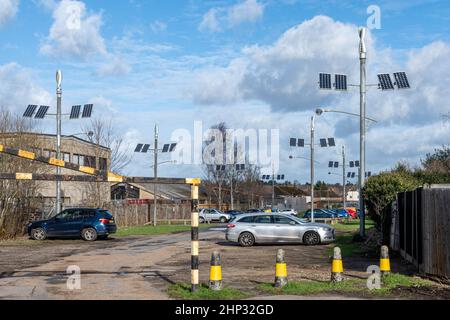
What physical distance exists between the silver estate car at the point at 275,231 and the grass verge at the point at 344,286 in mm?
11245

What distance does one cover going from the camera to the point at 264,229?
988 inches

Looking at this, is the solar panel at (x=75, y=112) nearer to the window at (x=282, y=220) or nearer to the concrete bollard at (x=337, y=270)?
the window at (x=282, y=220)

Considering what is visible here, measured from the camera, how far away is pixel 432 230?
13430 mm

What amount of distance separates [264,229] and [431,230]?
12021 mm

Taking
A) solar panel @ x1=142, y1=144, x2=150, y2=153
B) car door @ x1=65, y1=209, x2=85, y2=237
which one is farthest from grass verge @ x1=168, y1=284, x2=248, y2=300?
solar panel @ x1=142, y1=144, x2=150, y2=153

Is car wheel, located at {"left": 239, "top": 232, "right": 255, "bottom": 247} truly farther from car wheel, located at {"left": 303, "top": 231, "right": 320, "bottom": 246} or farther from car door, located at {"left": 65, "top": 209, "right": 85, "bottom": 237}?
car door, located at {"left": 65, "top": 209, "right": 85, "bottom": 237}

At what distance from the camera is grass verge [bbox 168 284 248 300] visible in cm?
1147

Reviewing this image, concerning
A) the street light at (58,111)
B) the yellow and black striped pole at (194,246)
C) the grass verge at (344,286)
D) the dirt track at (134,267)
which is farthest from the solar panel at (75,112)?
the yellow and black striped pole at (194,246)

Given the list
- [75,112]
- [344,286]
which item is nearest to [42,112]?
[75,112]

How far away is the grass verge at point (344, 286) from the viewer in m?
12.0

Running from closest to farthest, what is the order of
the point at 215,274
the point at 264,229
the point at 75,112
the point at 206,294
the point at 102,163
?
A: the point at 206,294 → the point at 215,274 → the point at 264,229 → the point at 75,112 → the point at 102,163

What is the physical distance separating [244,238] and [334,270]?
39.8 ft

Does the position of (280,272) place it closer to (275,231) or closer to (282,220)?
(275,231)
